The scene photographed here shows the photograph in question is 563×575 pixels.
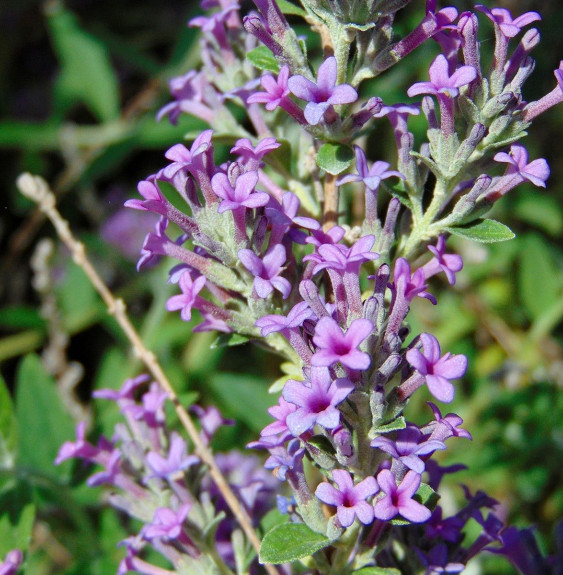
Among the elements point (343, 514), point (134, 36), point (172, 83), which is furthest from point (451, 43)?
point (134, 36)

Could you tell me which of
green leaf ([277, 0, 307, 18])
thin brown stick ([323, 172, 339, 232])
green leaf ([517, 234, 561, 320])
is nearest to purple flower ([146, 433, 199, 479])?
thin brown stick ([323, 172, 339, 232])

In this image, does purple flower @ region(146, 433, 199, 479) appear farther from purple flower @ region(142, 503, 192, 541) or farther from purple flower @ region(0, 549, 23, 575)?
purple flower @ region(0, 549, 23, 575)

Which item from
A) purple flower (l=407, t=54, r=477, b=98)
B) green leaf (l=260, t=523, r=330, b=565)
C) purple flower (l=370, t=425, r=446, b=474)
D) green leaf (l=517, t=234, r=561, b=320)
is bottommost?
green leaf (l=517, t=234, r=561, b=320)

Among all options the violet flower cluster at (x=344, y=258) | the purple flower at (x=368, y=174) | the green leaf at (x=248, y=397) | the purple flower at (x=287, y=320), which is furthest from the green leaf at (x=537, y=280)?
the purple flower at (x=287, y=320)

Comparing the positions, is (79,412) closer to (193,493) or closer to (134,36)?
(193,493)

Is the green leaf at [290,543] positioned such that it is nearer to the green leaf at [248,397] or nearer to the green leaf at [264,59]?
the green leaf at [264,59]

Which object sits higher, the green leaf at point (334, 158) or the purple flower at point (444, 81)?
the purple flower at point (444, 81)
